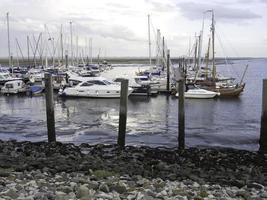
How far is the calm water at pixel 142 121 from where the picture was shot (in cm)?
2494

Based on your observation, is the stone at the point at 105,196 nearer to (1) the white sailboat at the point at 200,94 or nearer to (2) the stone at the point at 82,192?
(2) the stone at the point at 82,192

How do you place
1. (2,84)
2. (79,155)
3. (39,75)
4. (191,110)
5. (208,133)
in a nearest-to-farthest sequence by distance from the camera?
(79,155), (208,133), (191,110), (2,84), (39,75)

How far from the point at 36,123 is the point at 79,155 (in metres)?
15.4

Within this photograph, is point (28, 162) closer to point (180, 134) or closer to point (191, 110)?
point (180, 134)

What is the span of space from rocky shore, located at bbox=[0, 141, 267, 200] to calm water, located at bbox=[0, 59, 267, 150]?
5206 millimetres

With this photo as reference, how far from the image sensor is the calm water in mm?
24938

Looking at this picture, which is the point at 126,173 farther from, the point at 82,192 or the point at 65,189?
the point at 82,192

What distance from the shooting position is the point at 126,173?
529 inches

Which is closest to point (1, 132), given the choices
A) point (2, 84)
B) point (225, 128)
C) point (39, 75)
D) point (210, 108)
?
point (225, 128)

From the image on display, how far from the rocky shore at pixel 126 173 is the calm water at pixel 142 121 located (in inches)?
205

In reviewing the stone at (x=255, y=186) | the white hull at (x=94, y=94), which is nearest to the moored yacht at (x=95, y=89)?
the white hull at (x=94, y=94)

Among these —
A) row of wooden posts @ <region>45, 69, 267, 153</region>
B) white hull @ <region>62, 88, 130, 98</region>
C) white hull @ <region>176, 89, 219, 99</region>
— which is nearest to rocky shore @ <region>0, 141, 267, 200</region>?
row of wooden posts @ <region>45, 69, 267, 153</region>

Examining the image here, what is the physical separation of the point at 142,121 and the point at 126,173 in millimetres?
19248

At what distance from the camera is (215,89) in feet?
169
